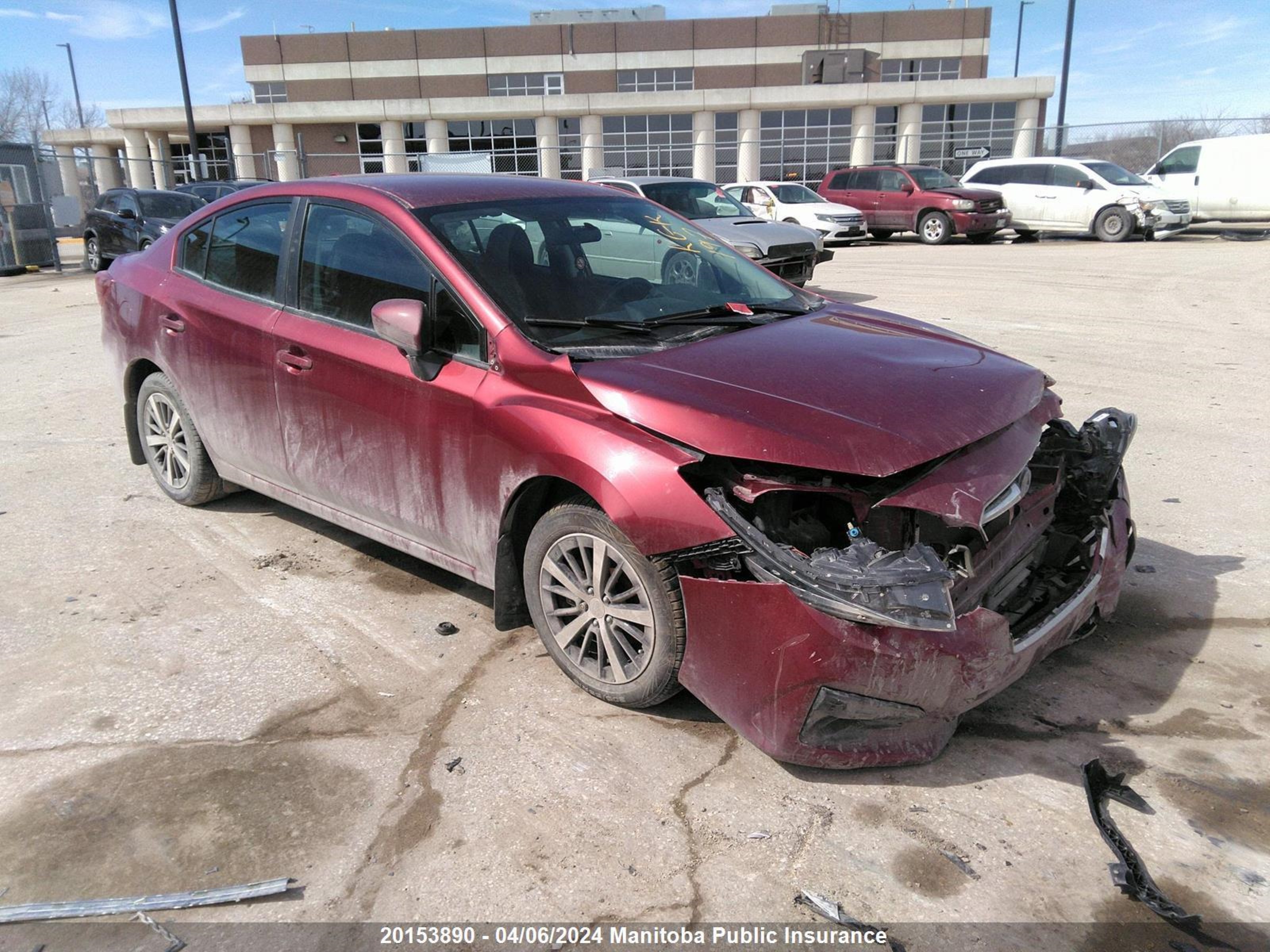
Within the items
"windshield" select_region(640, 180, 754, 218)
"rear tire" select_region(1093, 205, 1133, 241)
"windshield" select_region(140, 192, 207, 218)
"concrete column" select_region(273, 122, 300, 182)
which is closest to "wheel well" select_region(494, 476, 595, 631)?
"windshield" select_region(640, 180, 754, 218)

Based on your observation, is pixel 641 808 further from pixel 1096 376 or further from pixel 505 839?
pixel 1096 376

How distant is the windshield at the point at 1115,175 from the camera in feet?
68.1

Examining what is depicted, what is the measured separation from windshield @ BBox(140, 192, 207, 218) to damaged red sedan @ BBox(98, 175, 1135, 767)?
15.9m

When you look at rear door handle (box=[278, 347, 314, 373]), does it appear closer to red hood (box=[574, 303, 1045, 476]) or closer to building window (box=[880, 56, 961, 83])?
red hood (box=[574, 303, 1045, 476])

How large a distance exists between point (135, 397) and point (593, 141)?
1625 inches

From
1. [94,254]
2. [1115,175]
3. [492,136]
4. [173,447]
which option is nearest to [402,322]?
[173,447]

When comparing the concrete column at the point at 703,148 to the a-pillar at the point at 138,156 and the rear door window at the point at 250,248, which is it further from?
the rear door window at the point at 250,248

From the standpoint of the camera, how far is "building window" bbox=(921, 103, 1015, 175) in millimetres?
41375

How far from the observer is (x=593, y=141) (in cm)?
4403

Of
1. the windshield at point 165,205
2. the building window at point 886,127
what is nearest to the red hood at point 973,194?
the windshield at point 165,205

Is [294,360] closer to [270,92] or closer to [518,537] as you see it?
[518,537]

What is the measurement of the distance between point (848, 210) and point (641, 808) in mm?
21068

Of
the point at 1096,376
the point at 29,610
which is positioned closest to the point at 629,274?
the point at 29,610

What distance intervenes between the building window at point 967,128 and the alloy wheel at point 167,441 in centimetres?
4061
